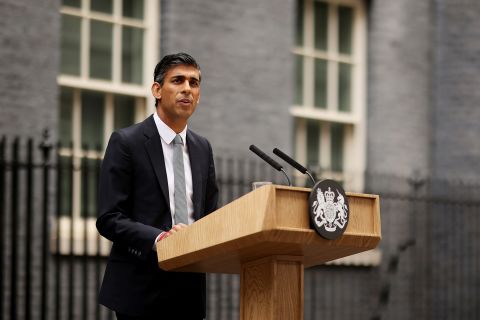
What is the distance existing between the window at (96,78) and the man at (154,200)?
4873mm

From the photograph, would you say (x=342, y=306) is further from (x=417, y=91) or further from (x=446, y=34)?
(x=446, y=34)

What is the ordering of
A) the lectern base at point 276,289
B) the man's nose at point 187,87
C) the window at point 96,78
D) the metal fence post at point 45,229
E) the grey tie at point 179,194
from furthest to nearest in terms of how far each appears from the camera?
the window at point 96,78 → the metal fence post at point 45,229 → the grey tie at point 179,194 → the man's nose at point 187,87 → the lectern base at point 276,289

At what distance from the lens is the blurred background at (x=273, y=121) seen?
853 centimetres

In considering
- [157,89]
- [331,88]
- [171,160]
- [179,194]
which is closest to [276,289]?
[179,194]

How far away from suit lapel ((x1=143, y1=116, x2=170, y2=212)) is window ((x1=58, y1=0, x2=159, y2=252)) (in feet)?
15.9

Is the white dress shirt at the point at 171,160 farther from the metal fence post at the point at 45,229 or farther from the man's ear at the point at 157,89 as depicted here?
the metal fence post at the point at 45,229

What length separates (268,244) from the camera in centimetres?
321

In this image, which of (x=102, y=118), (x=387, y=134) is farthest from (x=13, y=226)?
→ (x=387, y=134)

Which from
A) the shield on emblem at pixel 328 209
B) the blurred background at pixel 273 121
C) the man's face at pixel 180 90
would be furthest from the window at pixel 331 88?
the shield on emblem at pixel 328 209

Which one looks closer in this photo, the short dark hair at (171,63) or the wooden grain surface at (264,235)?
the wooden grain surface at (264,235)

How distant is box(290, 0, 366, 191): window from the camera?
36.7 ft

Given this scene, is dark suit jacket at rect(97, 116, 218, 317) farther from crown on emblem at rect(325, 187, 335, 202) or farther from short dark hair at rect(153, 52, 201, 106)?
crown on emblem at rect(325, 187, 335, 202)

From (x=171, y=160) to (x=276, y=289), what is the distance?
758mm

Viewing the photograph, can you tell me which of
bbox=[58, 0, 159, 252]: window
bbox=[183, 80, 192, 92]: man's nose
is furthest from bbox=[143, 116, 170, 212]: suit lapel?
bbox=[58, 0, 159, 252]: window
